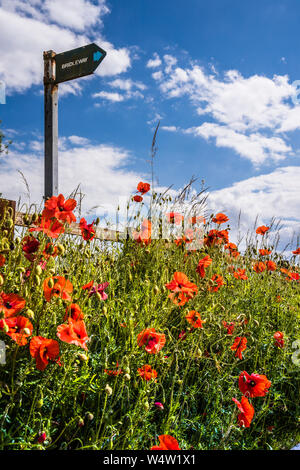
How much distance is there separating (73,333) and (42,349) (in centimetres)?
13

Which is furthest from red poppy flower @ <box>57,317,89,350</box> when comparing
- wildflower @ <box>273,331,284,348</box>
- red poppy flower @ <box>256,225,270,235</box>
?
red poppy flower @ <box>256,225,270,235</box>

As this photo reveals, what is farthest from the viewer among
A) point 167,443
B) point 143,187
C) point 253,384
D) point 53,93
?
point 53,93

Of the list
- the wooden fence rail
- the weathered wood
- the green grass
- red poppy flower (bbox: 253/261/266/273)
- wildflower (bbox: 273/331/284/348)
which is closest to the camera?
the green grass

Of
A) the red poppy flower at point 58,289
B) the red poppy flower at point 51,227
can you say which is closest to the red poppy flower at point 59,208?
the red poppy flower at point 51,227

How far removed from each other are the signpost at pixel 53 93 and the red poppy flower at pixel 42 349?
10.9 ft

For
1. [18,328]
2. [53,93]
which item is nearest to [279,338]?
[18,328]

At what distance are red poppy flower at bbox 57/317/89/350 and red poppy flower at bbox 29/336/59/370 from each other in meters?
0.05

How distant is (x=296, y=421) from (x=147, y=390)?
1410 millimetres

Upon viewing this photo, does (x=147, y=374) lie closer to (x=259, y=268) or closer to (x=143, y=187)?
(x=143, y=187)

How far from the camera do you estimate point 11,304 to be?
1.54m

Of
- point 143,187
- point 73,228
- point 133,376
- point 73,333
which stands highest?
point 143,187

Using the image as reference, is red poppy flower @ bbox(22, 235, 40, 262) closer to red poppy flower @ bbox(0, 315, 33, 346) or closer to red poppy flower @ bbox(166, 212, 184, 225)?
red poppy flower @ bbox(0, 315, 33, 346)

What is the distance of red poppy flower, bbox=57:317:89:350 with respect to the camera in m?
1.45
